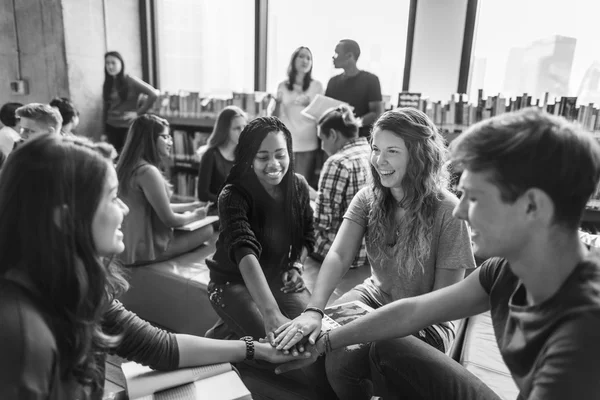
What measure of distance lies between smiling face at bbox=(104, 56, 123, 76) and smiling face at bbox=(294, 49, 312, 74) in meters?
2.51

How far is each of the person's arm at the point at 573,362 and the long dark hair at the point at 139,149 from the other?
7.19ft

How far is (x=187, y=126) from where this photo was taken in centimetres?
538

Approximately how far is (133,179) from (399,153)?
1.55m

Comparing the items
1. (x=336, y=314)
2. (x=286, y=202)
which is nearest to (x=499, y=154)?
(x=336, y=314)

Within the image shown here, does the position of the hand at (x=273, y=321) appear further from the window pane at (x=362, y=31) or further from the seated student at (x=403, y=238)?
the window pane at (x=362, y=31)

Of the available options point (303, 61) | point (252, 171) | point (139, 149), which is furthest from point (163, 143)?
point (303, 61)

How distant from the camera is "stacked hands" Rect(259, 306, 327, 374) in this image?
4.73 feet

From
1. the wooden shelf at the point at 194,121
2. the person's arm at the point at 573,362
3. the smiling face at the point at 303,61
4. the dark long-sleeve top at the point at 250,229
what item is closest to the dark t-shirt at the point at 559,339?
the person's arm at the point at 573,362

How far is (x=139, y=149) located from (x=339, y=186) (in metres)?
1.16

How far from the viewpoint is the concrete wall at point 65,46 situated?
505 centimetres

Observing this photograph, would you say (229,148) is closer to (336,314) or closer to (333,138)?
(333,138)

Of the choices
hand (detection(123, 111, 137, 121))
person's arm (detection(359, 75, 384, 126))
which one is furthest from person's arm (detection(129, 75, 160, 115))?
person's arm (detection(359, 75, 384, 126))

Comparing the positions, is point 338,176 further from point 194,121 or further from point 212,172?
point 194,121

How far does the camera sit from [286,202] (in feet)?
6.23
